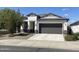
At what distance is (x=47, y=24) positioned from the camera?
81.1ft

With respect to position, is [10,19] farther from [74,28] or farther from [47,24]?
[74,28]

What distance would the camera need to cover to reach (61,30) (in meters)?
22.7

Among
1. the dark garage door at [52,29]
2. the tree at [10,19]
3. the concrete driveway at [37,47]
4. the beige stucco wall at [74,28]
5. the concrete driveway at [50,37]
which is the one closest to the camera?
the concrete driveway at [37,47]

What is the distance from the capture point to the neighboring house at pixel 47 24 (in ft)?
73.2

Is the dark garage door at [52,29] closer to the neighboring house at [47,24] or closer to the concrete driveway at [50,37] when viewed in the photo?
the neighboring house at [47,24]

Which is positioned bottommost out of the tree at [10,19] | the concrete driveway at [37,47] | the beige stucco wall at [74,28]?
the concrete driveway at [37,47]

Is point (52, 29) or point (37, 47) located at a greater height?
point (52, 29)

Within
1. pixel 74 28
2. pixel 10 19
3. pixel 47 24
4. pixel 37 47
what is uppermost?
pixel 10 19

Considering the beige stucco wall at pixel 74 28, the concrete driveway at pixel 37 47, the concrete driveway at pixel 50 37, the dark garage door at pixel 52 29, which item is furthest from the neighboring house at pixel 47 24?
the concrete driveway at pixel 37 47

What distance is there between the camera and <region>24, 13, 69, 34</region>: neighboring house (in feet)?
73.2

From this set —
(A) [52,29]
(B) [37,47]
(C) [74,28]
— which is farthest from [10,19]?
(B) [37,47]
